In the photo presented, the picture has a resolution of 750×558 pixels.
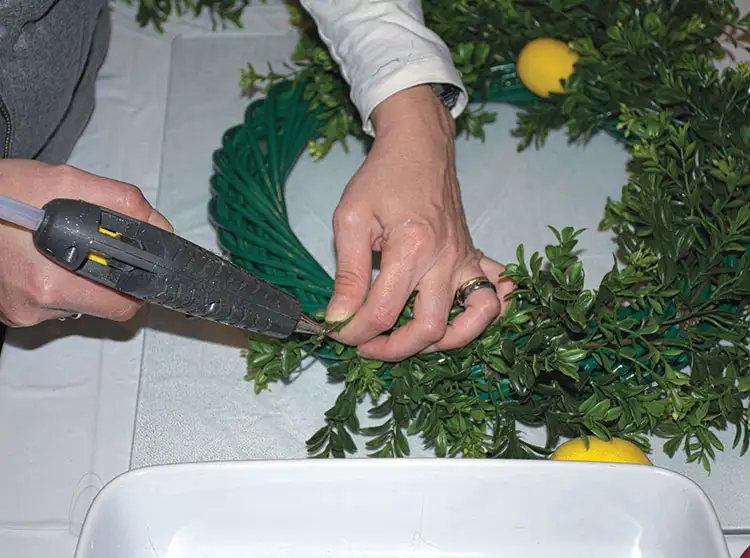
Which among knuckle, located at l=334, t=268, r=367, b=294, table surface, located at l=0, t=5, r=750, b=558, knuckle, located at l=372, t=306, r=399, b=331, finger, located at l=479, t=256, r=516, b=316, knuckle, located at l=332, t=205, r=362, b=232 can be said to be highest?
knuckle, located at l=332, t=205, r=362, b=232

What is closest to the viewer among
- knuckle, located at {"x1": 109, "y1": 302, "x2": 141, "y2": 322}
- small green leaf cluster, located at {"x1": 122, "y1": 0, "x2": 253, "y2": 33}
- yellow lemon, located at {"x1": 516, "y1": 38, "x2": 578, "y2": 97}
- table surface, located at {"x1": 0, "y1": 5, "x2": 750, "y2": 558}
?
knuckle, located at {"x1": 109, "y1": 302, "x2": 141, "y2": 322}

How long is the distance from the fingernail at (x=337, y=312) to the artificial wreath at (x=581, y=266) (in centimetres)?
2

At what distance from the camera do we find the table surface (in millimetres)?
846

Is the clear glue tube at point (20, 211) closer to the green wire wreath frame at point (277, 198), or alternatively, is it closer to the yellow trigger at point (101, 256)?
the yellow trigger at point (101, 256)

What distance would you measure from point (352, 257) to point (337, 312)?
0.19 feet

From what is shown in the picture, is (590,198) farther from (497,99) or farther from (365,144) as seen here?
(365,144)

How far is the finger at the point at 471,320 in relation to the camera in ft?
2.55

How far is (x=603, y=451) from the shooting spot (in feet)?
2.48

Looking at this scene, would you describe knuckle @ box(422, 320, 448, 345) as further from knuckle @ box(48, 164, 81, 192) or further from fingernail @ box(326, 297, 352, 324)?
knuckle @ box(48, 164, 81, 192)

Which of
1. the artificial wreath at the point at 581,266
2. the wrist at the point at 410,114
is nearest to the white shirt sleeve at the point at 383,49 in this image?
the wrist at the point at 410,114

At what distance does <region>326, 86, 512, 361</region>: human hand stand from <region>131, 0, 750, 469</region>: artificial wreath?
0.03 metres

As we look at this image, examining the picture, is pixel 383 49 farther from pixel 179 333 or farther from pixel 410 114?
pixel 179 333

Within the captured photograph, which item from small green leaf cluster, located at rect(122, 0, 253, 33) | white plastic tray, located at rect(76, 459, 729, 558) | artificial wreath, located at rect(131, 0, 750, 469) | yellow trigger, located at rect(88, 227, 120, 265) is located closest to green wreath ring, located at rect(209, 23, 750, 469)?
artificial wreath, located at rect(131, 0, 750, 469)

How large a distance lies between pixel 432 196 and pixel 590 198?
0.97 ft
